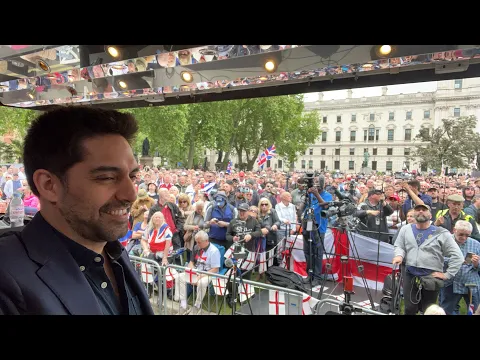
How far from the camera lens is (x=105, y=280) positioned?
1083 mm

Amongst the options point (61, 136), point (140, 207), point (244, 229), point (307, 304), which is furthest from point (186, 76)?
point (140, 207)

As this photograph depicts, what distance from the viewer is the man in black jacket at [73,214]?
0.85 m

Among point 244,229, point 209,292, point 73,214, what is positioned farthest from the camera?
point 244,229

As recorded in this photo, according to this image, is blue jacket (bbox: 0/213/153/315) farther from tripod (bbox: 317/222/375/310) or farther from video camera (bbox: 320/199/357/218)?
video camera (bbox: 320/199/357/218)

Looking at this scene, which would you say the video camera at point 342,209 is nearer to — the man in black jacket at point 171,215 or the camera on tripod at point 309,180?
the camera on tripod at point 309,180

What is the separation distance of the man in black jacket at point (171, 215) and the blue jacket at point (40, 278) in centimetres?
435

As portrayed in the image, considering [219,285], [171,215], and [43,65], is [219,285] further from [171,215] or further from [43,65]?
[43,65]

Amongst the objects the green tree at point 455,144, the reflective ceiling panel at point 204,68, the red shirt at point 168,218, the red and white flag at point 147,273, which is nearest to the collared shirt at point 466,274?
the reflective ceiling panel at point 204,68

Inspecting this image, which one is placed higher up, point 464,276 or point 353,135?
point 353,135

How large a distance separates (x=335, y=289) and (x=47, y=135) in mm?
5162

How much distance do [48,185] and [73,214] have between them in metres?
0.14
